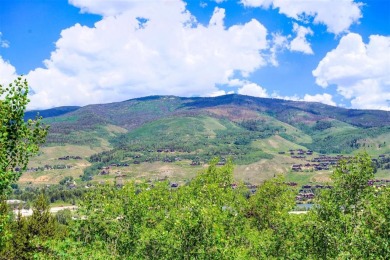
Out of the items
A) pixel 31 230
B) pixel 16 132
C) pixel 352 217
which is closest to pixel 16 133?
pixel 16 132

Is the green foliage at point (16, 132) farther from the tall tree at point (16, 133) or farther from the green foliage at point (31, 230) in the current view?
the green foliage at point (31, 230)

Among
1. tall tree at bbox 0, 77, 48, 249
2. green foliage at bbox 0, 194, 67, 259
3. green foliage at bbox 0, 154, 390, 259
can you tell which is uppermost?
tall tree at bbox 0, 77, 48, 249

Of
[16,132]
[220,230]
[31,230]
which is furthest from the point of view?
[31,230]

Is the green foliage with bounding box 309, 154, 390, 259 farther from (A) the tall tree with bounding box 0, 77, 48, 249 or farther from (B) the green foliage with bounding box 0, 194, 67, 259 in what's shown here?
(B) the green foliage with bounding box 0, 194, 67, 259

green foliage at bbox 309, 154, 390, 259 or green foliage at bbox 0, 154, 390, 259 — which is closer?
green foliage at bbox 309, 154, 390, 259

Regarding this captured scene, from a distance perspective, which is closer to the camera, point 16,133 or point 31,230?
point 16,133

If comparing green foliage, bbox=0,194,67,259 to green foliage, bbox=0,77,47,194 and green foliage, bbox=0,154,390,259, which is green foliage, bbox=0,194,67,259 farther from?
green foliage, bbox=0,77,47,194

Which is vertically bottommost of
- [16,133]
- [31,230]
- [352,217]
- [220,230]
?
[31,230]

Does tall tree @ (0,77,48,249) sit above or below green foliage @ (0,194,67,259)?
above

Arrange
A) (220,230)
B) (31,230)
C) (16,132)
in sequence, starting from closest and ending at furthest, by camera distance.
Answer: (16,132) < (220,230) < (31,230)

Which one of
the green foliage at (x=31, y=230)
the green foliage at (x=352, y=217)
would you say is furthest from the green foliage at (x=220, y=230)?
the green foliage at (x=31, y=230)

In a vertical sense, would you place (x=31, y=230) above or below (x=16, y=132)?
below

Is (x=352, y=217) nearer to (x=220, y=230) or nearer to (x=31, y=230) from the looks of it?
(x=220, y=230)

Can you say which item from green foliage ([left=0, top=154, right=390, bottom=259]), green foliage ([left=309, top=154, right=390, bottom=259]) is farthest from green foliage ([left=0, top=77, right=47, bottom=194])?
green foliage ([left=309, top=154, right=390, bottom=259])
